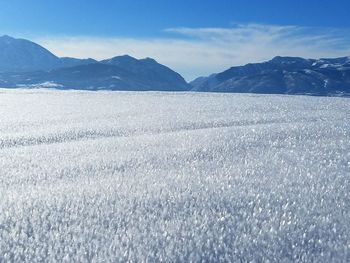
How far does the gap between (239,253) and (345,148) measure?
340 cm

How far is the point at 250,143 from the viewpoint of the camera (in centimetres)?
514

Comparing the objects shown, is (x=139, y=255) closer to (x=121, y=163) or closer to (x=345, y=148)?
(x=121, y=163)

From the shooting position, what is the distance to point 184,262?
6.70 ft

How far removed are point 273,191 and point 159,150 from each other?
1.96 metres

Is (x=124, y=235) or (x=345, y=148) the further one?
(x=345, y=148)

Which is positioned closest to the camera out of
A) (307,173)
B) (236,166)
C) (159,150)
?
(307,173)

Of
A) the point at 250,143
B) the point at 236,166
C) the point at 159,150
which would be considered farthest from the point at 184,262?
the point at 250,143

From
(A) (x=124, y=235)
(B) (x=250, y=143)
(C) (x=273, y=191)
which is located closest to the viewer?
A: (A) (x=124, y=235)

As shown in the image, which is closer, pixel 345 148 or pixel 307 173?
pixel 307 173

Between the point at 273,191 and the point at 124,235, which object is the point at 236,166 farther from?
the point at 124,235

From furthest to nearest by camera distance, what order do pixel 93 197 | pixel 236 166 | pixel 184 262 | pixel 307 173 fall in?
pixel 236 166 < pixel 307 173 < pixel 93 197 < pixel 184 262

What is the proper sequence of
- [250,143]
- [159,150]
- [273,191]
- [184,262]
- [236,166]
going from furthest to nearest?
1. [250,143]
2. [159,150]
3. [236,166]
4. [273,191]
5. [184,262]

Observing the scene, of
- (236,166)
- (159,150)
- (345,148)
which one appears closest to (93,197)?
(236,166)

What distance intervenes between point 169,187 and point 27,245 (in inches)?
50.1
